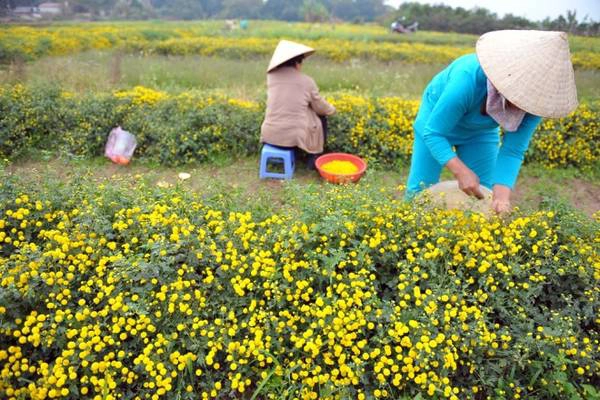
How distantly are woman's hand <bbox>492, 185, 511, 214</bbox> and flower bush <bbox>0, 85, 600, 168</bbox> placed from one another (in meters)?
2.47

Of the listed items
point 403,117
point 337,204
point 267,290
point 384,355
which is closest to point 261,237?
point 267,290

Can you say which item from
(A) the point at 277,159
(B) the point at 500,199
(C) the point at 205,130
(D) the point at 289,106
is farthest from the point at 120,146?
(B) the point at 500,199

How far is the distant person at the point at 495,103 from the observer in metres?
1.82

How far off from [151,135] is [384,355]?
411 cm

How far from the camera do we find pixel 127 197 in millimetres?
2340

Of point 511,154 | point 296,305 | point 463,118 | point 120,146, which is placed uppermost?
point 463,118

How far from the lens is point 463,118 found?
7.61 ft

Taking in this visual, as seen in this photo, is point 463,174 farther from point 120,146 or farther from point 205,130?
point 120,146

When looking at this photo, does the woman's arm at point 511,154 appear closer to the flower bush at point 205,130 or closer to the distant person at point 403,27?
the flower bush at point 205,130

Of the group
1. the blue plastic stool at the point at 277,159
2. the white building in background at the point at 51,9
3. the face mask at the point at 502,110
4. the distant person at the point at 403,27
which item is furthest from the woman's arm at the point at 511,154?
the distant person at the point at 403,27

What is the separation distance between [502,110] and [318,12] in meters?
35.8

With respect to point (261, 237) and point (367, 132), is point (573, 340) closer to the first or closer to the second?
point (261, 237)

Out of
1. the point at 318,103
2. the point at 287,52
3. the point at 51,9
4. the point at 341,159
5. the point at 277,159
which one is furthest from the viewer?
the point at 51,9

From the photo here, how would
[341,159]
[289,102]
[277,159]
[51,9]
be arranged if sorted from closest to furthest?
[289,102] < [277,159] < [341,159] < [51,9]
